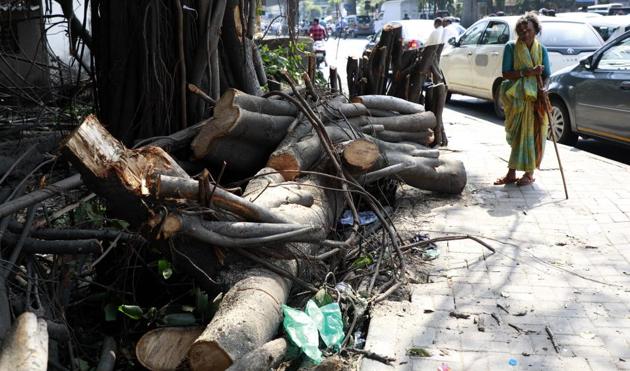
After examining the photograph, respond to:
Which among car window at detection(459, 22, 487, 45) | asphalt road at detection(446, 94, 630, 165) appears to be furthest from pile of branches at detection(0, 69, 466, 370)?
car window at detection(459, 22, 487, 45)

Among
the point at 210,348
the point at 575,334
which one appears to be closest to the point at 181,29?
the point at 210,348

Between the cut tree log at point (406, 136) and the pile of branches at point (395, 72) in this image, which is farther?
the pile of branches at point (395, 72)

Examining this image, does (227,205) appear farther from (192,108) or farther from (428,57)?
(428,57)

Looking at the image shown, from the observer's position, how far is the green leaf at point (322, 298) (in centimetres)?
423

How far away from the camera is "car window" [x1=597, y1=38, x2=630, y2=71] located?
9289mm

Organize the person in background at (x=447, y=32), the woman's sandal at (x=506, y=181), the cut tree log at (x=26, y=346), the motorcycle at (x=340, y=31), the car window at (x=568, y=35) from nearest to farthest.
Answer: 1. the cut tree log at (x=26, y=346)
2. the woman's sandal at (x=506, y=181)
3. the motorcycle at (x=340, y=31)
4. the car window at (x=568, y=35)
5. the person in background at (x=447, y=32)

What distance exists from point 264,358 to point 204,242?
0.89 meters

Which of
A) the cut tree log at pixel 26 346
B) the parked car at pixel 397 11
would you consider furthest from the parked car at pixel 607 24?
the parked car at pixel 397 11

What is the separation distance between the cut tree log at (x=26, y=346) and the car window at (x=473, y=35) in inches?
475

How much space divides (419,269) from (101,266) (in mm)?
2379

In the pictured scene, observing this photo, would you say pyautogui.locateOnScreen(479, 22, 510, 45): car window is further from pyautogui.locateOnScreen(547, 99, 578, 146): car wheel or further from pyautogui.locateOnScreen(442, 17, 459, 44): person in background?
pyautogui.locateOnScreen(547, 99, 578, 146): car wheel

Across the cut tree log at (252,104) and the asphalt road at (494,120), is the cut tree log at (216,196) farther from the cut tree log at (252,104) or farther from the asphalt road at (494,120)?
the asphalt road at (494,120)

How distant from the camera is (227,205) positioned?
13.1ft

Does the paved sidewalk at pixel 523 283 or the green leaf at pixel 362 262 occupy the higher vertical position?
the green leaf at pixel 362 262
